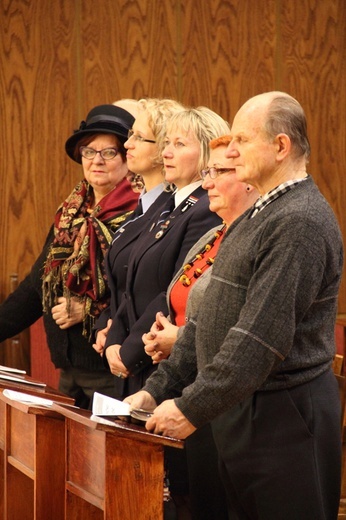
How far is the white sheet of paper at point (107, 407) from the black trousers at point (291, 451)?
289 mm

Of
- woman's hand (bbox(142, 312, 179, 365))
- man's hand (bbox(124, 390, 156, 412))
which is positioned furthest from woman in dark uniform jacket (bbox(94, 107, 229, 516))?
man's hand (bbox(124, 390, 156, 412))

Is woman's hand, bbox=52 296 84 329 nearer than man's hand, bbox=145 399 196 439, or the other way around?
man's hand, bbox=145 399 196 439

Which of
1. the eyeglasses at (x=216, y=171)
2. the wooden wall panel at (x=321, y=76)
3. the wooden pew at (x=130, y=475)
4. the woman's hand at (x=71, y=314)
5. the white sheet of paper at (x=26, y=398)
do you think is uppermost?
the wooden wall panel at (x=321, y=76)

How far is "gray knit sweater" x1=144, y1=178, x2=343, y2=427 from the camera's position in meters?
2.15

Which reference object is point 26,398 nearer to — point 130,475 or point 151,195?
point 130,475

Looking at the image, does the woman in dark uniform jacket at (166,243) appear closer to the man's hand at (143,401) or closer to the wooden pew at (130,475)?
the man's hand at (143,401)

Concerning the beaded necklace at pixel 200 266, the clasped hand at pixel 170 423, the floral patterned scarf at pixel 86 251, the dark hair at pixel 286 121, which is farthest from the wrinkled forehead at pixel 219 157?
the floral patterned scarf at pixel 86 251

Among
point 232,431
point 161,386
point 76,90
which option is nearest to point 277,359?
point 232,431

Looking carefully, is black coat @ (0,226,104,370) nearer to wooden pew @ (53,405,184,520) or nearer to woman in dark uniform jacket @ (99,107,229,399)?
woman in dark uniform jacket @ (99,107,229,399)

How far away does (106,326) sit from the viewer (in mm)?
3570

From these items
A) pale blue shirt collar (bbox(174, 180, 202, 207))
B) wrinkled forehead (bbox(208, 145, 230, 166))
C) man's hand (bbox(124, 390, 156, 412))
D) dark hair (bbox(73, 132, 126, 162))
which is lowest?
man's hand (bbox(124, 390, 156, 412))

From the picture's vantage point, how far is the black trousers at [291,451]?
226 cm

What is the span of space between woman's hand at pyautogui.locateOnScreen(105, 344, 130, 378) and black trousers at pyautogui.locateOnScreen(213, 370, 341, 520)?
0.92 metres

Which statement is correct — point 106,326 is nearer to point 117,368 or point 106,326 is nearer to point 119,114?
point 117,368
